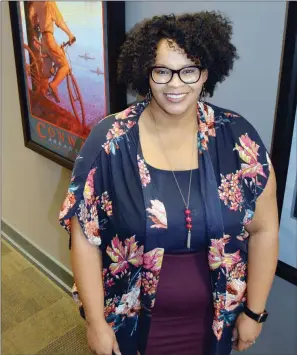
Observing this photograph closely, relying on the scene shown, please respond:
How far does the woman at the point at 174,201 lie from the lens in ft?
3.30

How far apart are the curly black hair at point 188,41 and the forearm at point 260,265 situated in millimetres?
471

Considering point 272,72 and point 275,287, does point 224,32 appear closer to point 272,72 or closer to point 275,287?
point 272,72

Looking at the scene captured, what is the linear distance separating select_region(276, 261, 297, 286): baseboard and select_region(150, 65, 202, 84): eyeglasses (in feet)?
2.10

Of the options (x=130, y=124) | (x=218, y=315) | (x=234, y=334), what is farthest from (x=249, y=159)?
(x=234, y=334)

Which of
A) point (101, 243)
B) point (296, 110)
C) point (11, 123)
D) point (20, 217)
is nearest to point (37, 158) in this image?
point (11, 123)

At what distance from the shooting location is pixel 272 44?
109cm

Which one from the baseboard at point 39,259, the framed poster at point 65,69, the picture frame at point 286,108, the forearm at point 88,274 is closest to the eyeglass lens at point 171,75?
the picture frame at point 286,108

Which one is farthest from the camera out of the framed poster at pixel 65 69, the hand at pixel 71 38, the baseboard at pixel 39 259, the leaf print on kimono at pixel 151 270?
the baseboard at pixel 39 259

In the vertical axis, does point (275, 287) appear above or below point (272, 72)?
below

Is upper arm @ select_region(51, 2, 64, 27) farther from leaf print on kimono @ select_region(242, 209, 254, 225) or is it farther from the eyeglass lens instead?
leaf print on kimono @ select_region(242, 209, 254, 225)

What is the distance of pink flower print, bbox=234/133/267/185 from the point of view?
1058 mm

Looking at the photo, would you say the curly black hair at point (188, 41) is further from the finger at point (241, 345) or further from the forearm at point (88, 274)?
the finger at point (241, 345)

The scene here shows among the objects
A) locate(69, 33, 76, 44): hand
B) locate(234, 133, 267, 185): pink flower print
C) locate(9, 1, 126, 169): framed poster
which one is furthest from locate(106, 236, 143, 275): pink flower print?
locate(69, 33, 76, 44): hand

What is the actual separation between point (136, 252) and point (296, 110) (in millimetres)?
553
